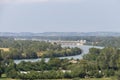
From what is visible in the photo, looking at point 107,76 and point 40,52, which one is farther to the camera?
point 40,52

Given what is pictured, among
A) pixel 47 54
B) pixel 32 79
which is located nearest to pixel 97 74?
pixel 32 79

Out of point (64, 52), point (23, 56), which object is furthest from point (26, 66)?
point (64, 52)

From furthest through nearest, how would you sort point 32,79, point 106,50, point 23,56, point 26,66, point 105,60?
point 23,56 → point 106,50 → point 105,60 → point 26,66 → point 32,79

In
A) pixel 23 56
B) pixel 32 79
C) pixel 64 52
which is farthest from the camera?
pixel 64 52

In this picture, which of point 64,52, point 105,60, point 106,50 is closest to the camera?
point 105,60

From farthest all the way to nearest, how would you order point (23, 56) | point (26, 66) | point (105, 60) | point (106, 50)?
point (23, 56) → point (106, 50) → point (105, 60) → point (26, 66)

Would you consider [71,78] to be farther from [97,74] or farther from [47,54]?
[47,54]

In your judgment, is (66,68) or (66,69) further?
(66,68)

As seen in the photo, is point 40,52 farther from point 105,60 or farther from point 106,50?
point 105,60

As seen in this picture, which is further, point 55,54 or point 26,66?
point 55,54
